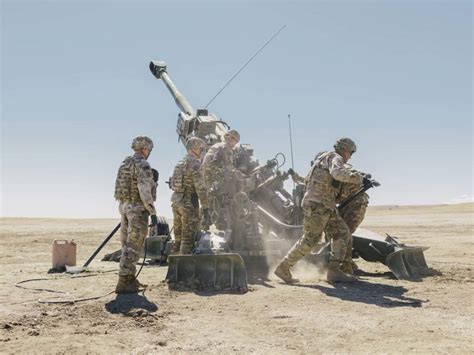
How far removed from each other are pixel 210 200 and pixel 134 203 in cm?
223

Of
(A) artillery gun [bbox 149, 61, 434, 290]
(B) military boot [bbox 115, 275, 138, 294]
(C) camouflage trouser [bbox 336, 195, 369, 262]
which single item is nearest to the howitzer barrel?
(A) artillery gun [bbox 149, 61, 434, 290]

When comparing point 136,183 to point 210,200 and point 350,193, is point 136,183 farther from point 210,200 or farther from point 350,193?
point 350,193

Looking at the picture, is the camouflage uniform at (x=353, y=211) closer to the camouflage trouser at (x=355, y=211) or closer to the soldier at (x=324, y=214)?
the camouflage trouser at (x=355, y=211)

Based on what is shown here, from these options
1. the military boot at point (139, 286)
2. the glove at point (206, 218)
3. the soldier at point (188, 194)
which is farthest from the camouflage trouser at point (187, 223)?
the military boot at point (139, 286)

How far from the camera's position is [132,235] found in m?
6.32

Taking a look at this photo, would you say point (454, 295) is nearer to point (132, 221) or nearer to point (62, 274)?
point (132, 221)

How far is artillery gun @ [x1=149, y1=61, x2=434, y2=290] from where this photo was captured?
663 cm

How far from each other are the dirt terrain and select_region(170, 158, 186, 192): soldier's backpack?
142cm

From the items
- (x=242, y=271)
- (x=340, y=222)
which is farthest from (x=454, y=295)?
(x=242, y=271)

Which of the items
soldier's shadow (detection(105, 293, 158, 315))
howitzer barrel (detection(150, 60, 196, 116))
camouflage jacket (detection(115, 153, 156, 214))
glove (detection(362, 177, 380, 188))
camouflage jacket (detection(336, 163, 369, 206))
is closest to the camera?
soldier's shadow (detection(105, 293, 158, 315))

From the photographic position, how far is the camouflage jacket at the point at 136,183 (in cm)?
621

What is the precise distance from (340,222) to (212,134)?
16.8 ft

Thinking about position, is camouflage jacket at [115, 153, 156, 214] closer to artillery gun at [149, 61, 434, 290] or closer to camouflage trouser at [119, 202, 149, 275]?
camouflage trouser at [119, 202, 149, 275]

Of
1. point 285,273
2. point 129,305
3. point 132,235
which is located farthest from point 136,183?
point 285,273
